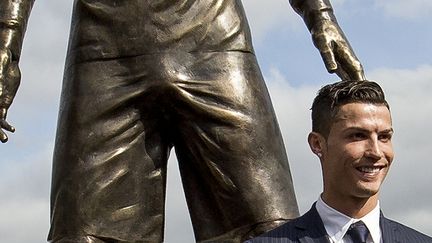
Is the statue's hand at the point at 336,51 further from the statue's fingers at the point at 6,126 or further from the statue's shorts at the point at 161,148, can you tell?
the statue's fingers at the point at 6,126

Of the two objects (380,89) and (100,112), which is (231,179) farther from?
(380,89)

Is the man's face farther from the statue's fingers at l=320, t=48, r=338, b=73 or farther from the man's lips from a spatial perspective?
the statue's fingers at l=320, t=48, r=338, b=73

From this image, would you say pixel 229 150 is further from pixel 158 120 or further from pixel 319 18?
pixel 319 18

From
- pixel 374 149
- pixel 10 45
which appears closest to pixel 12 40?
pixel 10 45

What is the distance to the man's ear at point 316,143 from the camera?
13.1 ft

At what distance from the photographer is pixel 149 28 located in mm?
5918

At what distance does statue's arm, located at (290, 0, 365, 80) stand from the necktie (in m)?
2.29

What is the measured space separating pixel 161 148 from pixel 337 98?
2153 millimetres

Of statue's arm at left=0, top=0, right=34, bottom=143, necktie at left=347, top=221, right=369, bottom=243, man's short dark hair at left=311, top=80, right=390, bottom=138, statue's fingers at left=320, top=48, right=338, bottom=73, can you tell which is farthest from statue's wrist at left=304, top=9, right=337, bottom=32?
necktie at left=347, top=221, right=369, bottom=243

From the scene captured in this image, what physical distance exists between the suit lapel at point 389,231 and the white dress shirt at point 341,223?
0.02m

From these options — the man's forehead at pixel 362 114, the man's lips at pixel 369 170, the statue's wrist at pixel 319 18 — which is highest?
the statue's wrist at pixel 319 18

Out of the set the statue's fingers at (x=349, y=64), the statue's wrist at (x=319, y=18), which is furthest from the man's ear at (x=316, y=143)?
the statue's wrist at (x=319, y=18)

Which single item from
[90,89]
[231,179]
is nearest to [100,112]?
[90,89]

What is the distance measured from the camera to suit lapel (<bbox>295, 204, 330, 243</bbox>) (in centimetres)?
389
